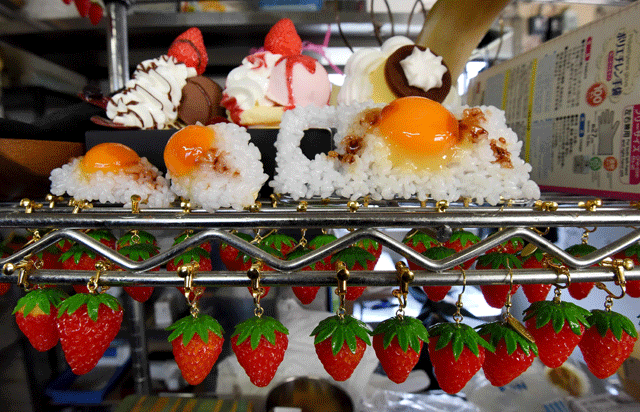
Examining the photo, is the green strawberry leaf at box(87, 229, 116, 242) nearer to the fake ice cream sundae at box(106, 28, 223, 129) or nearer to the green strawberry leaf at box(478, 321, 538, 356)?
the fake ice cream sundae at box(106, 28, 223, 129)

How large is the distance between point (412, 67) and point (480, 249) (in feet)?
1.41

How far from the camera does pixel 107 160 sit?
65 centimetres

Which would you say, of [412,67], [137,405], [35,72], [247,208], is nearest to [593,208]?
[412,67]

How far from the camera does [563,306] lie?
1.73ft

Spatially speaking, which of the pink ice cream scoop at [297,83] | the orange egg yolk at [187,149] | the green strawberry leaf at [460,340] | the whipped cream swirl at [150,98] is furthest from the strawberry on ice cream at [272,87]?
the green strawberry leaf at [460,340]

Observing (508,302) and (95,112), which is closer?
(508,302)

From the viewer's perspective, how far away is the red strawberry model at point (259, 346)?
1.63ft

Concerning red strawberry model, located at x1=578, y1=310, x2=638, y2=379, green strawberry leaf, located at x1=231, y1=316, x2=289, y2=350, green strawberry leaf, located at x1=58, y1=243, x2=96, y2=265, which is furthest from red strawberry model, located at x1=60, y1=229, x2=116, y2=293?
red strawberry model, located at x1=578, y1=310, x2=638, y2=379

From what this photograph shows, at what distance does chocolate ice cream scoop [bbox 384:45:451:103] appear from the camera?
716 millimetres

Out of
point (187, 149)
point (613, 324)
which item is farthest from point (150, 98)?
point (613, 324)

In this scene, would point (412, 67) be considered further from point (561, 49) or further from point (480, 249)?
point (561, 49)

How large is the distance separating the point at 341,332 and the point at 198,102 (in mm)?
676

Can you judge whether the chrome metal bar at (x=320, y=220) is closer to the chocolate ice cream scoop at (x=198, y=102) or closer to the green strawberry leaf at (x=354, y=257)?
the green strawberry leaf at (x=354, y=257)

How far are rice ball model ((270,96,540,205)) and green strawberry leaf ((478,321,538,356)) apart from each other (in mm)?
223
